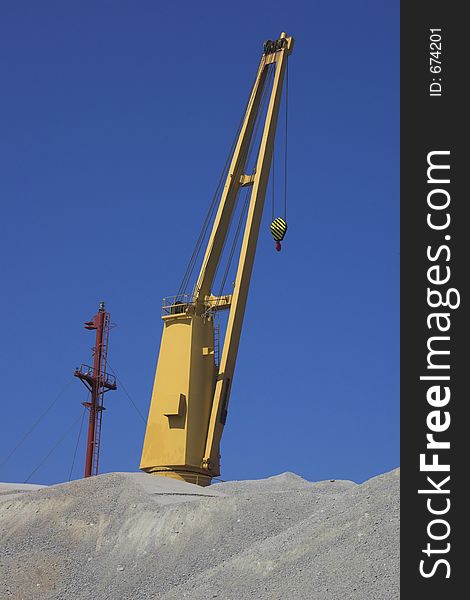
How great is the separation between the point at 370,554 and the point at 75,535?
9294 millimetres

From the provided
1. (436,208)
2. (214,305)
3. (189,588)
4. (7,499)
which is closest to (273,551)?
(189,588)

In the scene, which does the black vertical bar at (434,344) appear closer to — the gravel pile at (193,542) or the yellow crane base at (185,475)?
the gravel pile at (193,542)

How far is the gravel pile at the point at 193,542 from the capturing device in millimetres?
15328

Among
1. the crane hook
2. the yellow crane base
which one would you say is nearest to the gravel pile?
the yellow crane base

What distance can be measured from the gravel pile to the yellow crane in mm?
2265

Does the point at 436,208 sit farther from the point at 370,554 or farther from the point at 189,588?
the point at 189,588

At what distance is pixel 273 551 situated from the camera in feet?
55.5

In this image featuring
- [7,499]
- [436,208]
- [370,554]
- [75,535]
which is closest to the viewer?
[436,208]

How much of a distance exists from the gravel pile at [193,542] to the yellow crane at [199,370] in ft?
7.43

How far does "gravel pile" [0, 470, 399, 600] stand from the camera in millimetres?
15328

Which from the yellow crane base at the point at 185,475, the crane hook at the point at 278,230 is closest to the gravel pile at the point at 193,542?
the yellow crane base at the point at 185,475

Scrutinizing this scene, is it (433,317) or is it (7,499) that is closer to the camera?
(433,317)

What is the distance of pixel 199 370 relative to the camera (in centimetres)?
2859

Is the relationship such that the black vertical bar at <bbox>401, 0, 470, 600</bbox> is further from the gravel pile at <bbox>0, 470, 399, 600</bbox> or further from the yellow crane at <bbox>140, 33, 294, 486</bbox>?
the yellow crane at <bbox>140, 33, 294, 486</bbox>
